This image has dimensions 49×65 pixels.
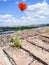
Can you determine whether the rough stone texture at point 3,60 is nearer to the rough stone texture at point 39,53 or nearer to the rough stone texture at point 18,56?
the rough stone texture at point 18,56

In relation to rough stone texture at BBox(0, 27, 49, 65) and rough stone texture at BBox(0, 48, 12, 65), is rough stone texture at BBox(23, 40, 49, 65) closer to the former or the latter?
rough stone texture at BBox(0, 27, 49, 65)

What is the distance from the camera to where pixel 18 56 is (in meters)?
4.25

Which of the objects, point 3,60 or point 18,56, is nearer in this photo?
point 3,60

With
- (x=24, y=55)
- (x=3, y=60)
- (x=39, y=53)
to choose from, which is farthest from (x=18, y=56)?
(x=39, y=53)

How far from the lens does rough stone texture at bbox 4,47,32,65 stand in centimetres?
388

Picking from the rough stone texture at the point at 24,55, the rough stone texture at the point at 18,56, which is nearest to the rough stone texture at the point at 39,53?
the rough stone texture at the point at 24,55

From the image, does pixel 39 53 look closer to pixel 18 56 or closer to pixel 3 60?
pixel 18 56

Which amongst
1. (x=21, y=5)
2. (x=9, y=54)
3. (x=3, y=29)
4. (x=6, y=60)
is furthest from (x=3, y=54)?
(x=3, y=29)

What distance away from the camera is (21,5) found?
14.6 ft

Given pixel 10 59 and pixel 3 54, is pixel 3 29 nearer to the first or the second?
pixel 3 54

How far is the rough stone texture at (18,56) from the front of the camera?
388 cm

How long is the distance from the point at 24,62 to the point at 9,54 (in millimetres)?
729

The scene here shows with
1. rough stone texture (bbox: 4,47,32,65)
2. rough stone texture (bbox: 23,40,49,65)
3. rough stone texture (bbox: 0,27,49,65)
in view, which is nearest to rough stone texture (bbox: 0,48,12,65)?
rough stone texture (bbox: 0,27,49,65)

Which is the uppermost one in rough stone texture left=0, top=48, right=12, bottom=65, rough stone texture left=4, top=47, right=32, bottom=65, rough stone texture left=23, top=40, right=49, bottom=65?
rough stone texture left=23, top=40, right=49, bottom=65
